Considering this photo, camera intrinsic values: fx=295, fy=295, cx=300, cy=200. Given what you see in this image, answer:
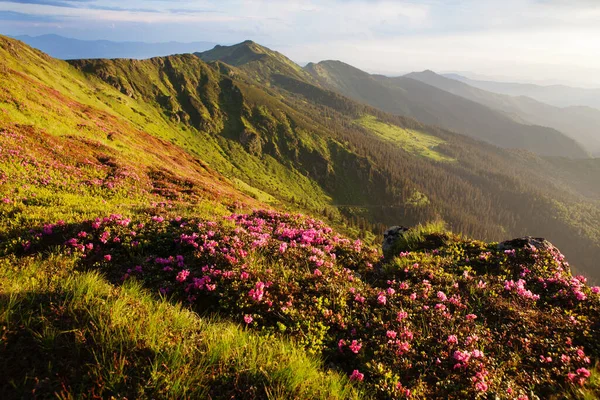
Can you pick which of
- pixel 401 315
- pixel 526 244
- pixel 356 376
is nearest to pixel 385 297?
pixel 401 315

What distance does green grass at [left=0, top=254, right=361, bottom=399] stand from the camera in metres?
3.34

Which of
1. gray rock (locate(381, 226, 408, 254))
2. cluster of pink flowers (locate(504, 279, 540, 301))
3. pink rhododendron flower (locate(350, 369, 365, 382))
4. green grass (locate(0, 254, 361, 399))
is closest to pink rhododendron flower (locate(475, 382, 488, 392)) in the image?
pink rhododendron flower (locate(350, 369, 365, 382))

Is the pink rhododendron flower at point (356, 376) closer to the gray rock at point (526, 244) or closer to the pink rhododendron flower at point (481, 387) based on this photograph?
the pink rhododendron flower at point (481, 387)

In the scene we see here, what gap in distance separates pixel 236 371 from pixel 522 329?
20.3 ft

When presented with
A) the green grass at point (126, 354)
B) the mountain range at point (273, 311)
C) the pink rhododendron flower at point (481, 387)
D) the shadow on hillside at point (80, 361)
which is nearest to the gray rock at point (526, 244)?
the mountain range at point (273, 311)

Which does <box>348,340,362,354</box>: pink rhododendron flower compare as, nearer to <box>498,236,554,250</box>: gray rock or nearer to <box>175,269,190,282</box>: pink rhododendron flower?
<box>175,269,190,282</box>: pink rhododendron flower

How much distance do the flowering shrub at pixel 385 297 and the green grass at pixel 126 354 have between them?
124 centimetres

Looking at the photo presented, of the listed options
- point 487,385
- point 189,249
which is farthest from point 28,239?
point 487,385

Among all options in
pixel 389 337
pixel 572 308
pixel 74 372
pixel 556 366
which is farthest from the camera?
pixel 572 308

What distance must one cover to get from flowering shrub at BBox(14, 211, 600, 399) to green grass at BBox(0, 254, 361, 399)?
4.06 ft

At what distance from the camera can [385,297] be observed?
7102mm

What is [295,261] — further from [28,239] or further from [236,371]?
[28,239]

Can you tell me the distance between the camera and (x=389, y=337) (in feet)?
19.5

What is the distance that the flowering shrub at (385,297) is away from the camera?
17.5 feet
